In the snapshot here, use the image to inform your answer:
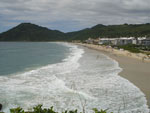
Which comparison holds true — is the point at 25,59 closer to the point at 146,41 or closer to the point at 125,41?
the point at 146,41

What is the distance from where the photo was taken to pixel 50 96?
36.6 ft

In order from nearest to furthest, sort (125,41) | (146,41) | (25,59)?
(25,59) → (146,41) → (125,41)

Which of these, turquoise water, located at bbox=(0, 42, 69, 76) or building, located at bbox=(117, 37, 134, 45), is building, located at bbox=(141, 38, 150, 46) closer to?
building, located at bbox=(117, 37, 134, 45)

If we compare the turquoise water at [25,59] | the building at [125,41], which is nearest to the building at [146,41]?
the building at [125,41]

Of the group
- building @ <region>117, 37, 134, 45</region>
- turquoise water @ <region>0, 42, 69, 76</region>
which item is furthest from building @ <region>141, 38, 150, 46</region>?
turquoise water @ <region>0, 42, 69, 76</region>

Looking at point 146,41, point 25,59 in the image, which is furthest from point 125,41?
point 25,59

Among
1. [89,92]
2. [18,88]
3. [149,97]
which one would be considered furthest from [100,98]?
[18,88]

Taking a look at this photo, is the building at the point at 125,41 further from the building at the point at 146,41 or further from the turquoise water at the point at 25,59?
the turquoise water at the point at 25,59

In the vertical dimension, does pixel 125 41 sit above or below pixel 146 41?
above

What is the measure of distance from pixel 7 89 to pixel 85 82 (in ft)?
19.2

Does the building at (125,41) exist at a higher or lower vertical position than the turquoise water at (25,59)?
higher

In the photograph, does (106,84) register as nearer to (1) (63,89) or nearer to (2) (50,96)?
(1) (63,89)

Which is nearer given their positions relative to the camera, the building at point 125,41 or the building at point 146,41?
the building at point 146,41

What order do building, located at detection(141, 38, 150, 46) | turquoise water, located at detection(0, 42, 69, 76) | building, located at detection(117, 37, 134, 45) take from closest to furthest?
turquoise water, located at detection(0, 42, 69, 76) < building, located at detection(141, 38, 150, 46) < building, located at detection(117, 37, 134, 45)
